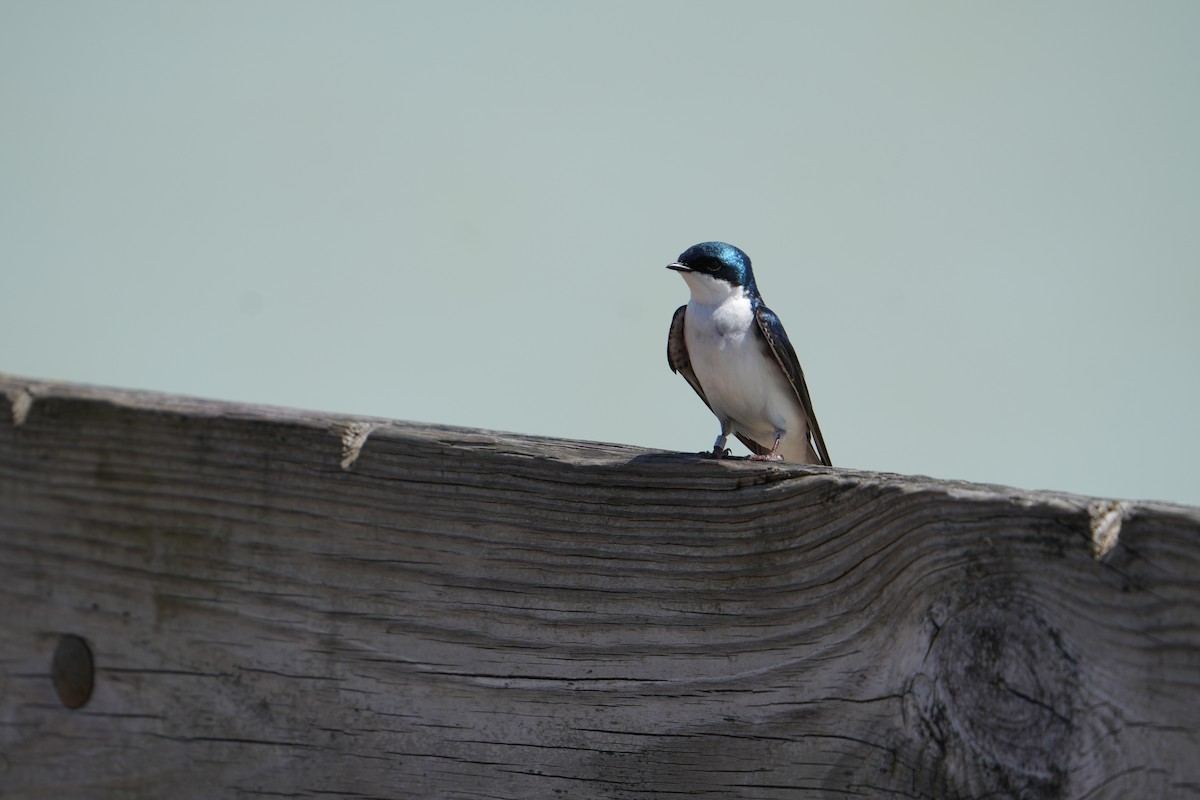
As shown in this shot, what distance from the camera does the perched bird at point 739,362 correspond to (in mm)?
3096

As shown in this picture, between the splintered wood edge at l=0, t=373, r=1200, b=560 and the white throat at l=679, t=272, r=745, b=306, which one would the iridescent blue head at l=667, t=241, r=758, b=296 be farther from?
the splintered wood edge at l=0, t=373, r=1200, b=560

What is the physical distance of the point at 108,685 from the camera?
1.51 m

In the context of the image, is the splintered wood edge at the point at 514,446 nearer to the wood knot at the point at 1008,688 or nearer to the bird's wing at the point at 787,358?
the wood knot at the point at 1008,688

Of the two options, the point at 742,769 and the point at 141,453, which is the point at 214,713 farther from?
the point at 742,769

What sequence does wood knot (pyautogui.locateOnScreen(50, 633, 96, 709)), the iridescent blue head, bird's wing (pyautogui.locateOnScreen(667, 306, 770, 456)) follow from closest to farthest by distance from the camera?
wood knot (pyautogui.locateOnScreen(50, 633, 96, 709)) < bird's wing (pyautogui.locateOnScreen(667, 306, 770, 456)) < the iridescent blue head

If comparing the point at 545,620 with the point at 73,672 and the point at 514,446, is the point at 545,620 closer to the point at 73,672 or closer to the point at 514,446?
the point at 514,446

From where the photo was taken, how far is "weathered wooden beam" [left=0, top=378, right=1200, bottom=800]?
985mm

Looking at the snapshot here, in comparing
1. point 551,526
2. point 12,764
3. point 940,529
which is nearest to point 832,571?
point 940,529

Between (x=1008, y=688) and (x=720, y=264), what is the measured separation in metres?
2.44

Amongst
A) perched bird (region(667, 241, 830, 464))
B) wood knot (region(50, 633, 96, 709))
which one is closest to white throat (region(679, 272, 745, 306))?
perched bird (region(667, 241, 830, 464))

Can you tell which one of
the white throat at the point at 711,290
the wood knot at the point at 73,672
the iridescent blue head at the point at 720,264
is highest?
the iridescent blue head at the point at 720,264

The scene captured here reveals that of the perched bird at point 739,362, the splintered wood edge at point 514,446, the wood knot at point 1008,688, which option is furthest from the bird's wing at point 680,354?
the wood knot at point 1008,688

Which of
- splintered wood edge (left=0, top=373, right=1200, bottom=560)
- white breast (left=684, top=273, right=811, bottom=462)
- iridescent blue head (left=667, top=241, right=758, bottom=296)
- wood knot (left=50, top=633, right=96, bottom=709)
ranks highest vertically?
iridescent blue head (left=667, top=241, right=758, bottom=296)

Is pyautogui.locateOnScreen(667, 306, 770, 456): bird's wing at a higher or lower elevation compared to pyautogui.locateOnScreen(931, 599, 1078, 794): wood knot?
higher
